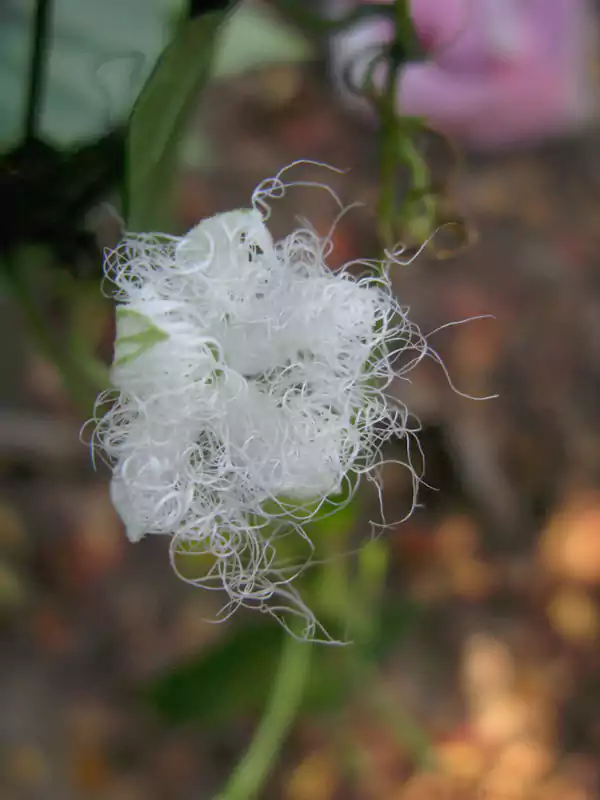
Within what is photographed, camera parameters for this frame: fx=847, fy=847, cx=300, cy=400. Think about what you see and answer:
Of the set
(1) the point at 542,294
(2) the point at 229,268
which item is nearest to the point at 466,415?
(1) the point at 542,294

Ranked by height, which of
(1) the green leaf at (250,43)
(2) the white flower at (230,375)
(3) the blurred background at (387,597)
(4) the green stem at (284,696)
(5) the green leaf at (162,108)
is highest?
(5) the green leaf at (162,108)

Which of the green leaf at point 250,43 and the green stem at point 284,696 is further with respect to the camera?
the green leaf at point 250,43

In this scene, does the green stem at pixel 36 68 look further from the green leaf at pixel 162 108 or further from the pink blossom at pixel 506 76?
the pink blossom at pixel 506 76

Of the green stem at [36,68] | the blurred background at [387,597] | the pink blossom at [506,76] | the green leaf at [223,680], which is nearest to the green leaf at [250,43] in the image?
the blurred background at [387,597]

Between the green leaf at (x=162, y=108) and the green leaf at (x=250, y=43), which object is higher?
the green leaf at (x=162, y=108)

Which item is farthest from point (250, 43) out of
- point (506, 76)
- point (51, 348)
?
point (506, 76)

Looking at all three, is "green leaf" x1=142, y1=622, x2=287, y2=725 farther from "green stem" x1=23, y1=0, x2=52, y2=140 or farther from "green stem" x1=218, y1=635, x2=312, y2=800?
"green stem" x1=23, y1=0, x2=52, y2=140

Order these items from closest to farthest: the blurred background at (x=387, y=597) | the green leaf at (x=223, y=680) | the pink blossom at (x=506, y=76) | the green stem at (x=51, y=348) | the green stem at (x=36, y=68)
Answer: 1. the green stem at (x=36, y=68)
2. the green stem at (x=51, y=348)
3. the green leaf at (x=223, y=680)
4. the blurred background at (x=387, y=597)
5. the pink blossom at (x=506, y=76)

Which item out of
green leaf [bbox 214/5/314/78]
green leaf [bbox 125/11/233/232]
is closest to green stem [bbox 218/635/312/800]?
green leaf [bbox 125/11/233/232]
